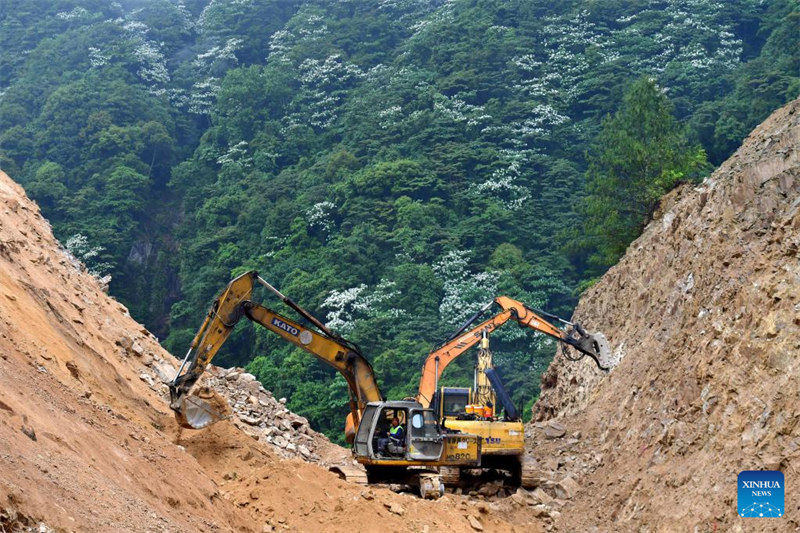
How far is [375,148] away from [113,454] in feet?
140

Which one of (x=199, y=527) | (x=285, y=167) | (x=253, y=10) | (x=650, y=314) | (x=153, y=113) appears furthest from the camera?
(x=253, y=10)

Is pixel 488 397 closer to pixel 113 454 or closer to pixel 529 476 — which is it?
pixel 529 476

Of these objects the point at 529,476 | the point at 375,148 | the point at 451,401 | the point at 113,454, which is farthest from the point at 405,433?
the point at 375,148

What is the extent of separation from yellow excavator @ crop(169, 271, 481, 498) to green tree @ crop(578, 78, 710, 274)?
17761 mm

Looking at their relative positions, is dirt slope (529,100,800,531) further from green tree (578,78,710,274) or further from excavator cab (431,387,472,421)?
green tree (578,78,710,274)

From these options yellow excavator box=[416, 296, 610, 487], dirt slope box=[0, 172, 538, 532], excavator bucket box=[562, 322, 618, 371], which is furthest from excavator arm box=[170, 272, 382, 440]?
excavator bucket box=[562, 322, 618, 371]

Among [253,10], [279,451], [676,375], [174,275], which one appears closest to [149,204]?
[174,275]

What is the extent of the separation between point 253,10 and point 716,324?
2633 inches

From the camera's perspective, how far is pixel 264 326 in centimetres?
1723

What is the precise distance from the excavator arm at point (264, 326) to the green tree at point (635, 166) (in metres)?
17.7

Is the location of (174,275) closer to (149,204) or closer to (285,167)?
(149,204)

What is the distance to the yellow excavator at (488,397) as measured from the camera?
18891 mm

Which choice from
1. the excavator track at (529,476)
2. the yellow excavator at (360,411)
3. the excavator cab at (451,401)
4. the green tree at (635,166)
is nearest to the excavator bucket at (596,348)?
the excavator cab at (451,401)

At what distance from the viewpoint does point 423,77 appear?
58.3 metres
